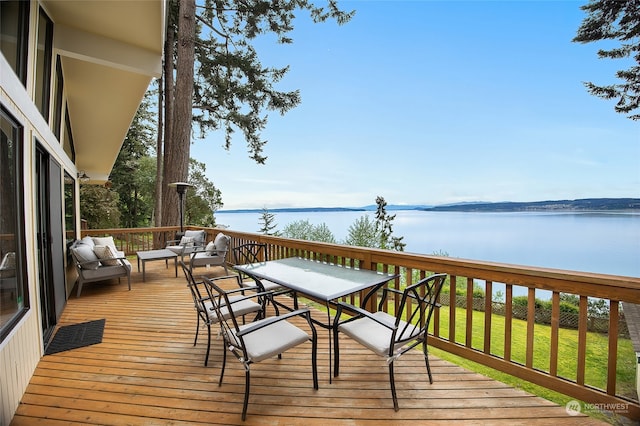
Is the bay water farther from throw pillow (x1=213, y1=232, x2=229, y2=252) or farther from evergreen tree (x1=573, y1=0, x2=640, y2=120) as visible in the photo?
evergreen tree (x1=573, y1=0, x2=640, y2=120)

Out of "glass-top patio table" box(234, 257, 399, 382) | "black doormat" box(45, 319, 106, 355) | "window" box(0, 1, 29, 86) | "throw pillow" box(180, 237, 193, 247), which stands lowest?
"black doormat" box(45, 319, 106, 355)

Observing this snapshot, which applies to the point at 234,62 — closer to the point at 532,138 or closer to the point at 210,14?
the point at 210,14

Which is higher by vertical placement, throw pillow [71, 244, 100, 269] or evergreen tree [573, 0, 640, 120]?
evergreen tree [573, 0, 640, 120]

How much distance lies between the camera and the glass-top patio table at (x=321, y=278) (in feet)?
7.39

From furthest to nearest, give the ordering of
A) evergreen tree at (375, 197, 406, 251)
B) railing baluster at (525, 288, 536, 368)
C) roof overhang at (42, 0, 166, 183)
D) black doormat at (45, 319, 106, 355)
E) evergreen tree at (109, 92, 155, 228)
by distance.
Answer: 1. evergreen tree at (109, 92, 155, 228)
2. evergreen tree at (375, 197, 406, 251)
3. roof overhang at (42, 0, 166, 183)
4. black doormat at (45, 319, 106, 355)
5. railing baluster at (525, 288, 536, 368)

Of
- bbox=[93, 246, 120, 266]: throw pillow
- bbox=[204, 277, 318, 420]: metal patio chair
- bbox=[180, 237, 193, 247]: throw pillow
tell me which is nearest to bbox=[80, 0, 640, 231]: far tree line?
bbox=[180, 237, 193, 247]: throw pillow

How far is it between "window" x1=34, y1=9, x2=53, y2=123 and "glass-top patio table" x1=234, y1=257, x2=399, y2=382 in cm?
300

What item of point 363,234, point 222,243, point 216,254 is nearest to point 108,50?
point 222,243

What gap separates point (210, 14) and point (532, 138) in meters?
14.6

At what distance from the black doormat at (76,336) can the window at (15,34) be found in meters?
2.48

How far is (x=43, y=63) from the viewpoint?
3.24 m

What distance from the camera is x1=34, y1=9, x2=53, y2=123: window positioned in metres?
3.01

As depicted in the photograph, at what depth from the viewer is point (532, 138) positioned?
521 inches

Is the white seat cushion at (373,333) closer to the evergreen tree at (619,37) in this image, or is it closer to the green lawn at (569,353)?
the green lawn at (569,353)
